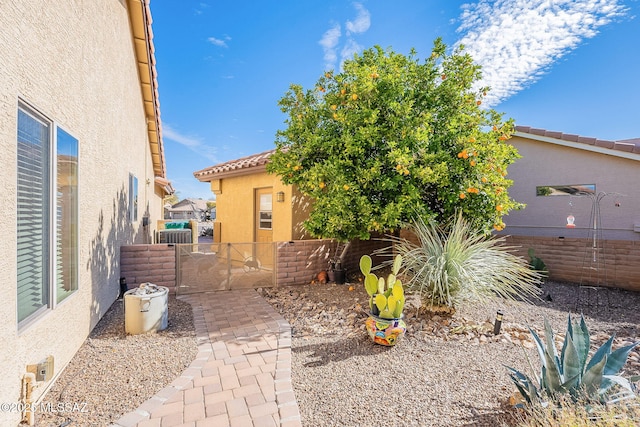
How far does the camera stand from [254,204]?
11.1m

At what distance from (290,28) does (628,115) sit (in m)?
14.1

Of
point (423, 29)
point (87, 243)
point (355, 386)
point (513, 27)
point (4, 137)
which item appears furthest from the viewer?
point (423, 29)

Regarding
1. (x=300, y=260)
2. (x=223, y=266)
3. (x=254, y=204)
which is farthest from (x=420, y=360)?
(x=254, y=204)

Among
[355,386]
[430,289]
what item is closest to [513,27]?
[430,289]

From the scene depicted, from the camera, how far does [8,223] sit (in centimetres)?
263

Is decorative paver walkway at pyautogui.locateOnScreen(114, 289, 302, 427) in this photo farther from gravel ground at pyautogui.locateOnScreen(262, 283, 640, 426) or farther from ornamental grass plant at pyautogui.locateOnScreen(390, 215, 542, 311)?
ornamental grass plant at pyautogui.locateOnScreen(390, 215, 542, 311)

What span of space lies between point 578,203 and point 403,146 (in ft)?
28.4

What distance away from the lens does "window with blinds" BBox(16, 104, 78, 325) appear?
9.85 feet

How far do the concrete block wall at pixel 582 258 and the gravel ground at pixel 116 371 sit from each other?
1011 cm

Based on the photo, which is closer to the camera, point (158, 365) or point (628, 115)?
point (158, 365)

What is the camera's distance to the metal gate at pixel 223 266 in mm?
7539

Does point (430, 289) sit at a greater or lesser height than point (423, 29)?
lesser

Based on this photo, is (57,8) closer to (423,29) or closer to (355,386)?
(355,386)

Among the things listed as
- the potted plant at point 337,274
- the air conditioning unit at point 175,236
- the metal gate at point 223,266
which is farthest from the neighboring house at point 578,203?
the air conditioning unit at point 175,236
